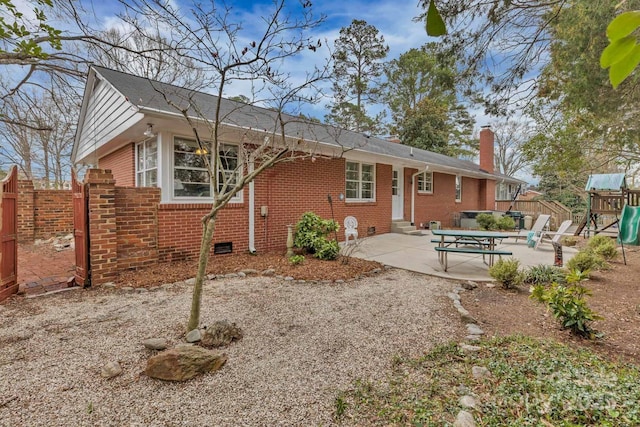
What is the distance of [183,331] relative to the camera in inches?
127

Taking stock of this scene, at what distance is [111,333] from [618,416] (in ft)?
13.7

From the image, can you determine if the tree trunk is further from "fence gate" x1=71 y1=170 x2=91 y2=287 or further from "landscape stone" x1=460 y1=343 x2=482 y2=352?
"fence gate" x1=71 y1=170 x2=91 y2=287

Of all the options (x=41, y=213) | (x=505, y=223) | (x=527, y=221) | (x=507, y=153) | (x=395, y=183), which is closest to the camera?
(x=41, y=213)

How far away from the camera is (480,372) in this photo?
242 cm

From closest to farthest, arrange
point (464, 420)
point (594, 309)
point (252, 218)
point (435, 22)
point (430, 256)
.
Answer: point (435, 22)
point (464, 420)
point (594, 309)
point (252, 218)
point (430, 256)

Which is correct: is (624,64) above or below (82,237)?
above

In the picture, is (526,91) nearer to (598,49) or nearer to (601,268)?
(598,49)

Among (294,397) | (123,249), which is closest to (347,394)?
(294,397)

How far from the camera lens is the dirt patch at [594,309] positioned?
3047 millimetres

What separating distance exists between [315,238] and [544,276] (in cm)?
429

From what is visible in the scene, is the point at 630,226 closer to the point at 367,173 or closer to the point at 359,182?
the point at 359,182

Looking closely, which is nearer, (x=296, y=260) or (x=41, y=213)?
(x=296, y=260)

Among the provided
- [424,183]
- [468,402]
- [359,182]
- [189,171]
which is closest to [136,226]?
[189,171]

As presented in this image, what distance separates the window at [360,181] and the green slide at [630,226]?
6241mm
